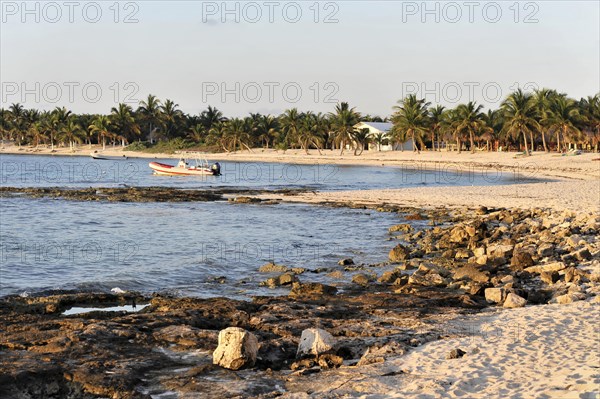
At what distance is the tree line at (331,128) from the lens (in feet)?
269

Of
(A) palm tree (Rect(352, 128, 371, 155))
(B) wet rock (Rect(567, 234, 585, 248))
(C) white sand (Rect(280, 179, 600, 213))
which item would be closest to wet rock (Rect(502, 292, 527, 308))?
(B) wet rock (Rect(567, 234, 585, 248))

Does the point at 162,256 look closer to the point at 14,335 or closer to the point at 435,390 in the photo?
the point at 14,335

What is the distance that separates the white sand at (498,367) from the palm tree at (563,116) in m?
73.0

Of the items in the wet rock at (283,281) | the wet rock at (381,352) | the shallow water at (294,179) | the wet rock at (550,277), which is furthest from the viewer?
the shallow water at (294,179)

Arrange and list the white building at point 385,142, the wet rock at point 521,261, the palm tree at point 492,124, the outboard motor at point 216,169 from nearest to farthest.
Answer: the wet rock at point 521,261
the outboard motor at point 216,169
the palm tree at point 492,124
the white building at point 385,142

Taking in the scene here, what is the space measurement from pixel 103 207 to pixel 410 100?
6817cm

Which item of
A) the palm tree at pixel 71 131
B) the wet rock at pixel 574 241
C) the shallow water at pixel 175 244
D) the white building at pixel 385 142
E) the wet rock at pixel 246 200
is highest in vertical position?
the palm tree at pixel 71 131

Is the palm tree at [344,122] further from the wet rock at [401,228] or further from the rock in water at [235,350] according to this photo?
the rock in water at [235,350]

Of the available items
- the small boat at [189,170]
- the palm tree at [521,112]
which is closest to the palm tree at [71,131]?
the small boat at [189,170]

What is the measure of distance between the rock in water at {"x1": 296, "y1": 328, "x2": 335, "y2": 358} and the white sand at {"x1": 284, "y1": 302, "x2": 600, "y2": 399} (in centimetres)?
60

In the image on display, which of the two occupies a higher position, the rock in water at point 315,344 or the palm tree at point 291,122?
the palm tree at point 291,122

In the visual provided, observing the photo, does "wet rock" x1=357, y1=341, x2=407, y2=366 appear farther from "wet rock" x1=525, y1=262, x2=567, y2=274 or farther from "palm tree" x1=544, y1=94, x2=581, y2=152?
"palm tree" x1=544, y1=94, x2=581, y2=152

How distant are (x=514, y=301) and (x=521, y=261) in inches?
157

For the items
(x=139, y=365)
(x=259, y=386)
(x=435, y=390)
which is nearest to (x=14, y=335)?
(x=139, y=365)
